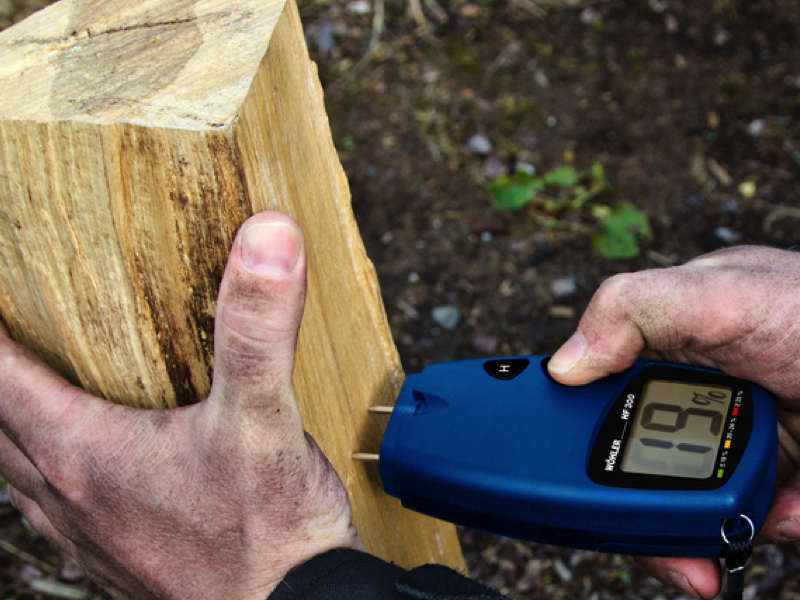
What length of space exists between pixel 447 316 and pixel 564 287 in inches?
19.6

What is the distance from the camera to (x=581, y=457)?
3.79 feet

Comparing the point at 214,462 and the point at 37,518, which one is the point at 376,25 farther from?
the point at 214,462

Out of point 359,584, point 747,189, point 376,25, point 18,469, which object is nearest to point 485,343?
point 747,189

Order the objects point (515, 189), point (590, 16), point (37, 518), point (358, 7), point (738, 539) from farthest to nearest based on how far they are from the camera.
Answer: point (358, 7) < point (590, 16) < point (515, 189) < point (37, 518) < point (738, 539)

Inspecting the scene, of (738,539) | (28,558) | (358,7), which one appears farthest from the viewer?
(358,7)

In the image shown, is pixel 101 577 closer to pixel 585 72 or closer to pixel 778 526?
pixel 778 526

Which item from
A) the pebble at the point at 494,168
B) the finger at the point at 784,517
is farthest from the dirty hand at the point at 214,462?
the pebble at the point at 494,168

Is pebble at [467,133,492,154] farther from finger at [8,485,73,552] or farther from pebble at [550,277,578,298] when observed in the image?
finger at [8,485,73,552]

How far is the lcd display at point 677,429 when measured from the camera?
3.91 ft

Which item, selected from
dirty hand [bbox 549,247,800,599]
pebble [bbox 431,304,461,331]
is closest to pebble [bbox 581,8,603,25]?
pebble [bbox 431,304,461,331]

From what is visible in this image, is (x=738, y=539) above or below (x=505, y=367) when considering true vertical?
below

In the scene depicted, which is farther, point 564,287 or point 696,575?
point 564,287

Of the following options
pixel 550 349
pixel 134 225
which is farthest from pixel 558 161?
pixel 134 225

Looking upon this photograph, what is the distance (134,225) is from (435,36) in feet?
8.99
